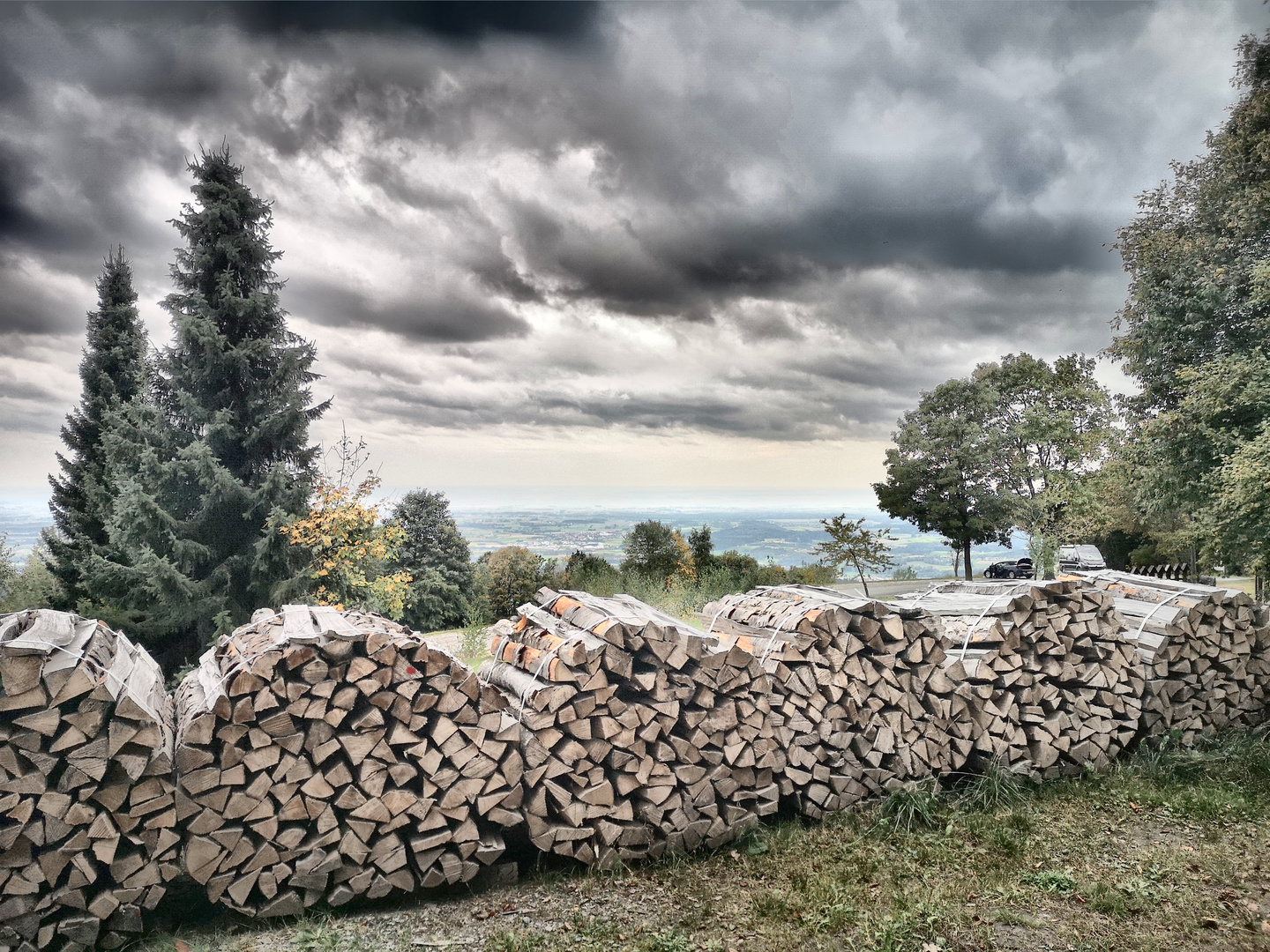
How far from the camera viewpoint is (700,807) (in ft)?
14.6

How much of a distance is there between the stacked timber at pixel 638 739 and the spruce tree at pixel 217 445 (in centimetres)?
994

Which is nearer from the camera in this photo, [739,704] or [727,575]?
[739,704]

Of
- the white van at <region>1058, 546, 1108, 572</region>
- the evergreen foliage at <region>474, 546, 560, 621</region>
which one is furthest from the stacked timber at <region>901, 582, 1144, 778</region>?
the white van at <region>1058, 546, 1108, 572</region>

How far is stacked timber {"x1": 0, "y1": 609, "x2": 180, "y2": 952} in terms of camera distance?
10.9 feet

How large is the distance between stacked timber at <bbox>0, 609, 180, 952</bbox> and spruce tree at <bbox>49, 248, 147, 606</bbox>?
14.5 metres

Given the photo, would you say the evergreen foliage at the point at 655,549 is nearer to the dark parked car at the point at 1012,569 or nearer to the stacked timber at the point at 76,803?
the dark parked car at the point at 1012,569

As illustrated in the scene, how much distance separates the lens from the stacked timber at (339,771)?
3.64 m

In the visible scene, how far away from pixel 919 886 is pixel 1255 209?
14.3 metres

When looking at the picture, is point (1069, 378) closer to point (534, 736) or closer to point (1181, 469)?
point (1181, 469)

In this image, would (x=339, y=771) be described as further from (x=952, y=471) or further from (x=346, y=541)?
(x=952, y=471)

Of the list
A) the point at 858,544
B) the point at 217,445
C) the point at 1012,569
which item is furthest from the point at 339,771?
the point at 1012,569

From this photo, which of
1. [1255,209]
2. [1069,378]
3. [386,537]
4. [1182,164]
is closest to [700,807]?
[386,537]

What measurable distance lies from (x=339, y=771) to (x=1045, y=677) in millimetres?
5371

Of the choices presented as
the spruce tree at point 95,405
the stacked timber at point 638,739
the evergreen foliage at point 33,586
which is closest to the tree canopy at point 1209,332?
the stacked timber at point 638,739
